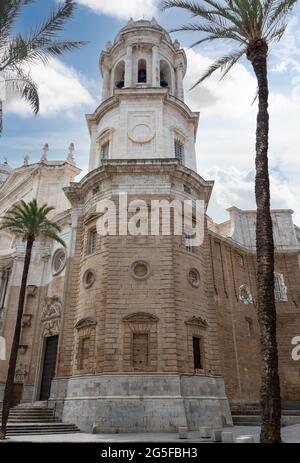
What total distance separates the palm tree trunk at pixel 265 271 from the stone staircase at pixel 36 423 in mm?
11323

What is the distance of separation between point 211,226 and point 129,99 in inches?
593

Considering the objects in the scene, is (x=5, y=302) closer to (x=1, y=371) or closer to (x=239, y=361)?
(x=1, y=371)

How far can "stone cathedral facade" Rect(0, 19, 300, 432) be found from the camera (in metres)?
17.5

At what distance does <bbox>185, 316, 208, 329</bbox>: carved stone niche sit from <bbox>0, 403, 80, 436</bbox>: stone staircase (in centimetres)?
717

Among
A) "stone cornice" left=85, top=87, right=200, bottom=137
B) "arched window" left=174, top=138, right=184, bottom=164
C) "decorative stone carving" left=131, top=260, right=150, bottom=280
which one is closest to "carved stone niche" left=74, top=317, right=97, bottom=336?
"decorative stone carving" left=131, top=260, right=150, bottom=280

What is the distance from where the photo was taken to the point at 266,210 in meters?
10.5

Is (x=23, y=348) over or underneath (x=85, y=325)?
underneath

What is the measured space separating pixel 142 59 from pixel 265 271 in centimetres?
2382

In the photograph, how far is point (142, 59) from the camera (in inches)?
1126

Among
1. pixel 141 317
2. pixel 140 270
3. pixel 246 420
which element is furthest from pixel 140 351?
pixel 246 420

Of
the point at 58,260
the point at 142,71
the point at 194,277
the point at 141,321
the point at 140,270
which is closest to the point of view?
the point at 141,321

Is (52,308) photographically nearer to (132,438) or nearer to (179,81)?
(132,438)

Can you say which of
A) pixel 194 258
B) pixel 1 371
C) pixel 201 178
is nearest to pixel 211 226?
pixel 201 178

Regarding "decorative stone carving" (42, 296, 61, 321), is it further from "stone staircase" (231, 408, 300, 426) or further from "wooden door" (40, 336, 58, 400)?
"stone staircase" (231, 408, 300, 426)
